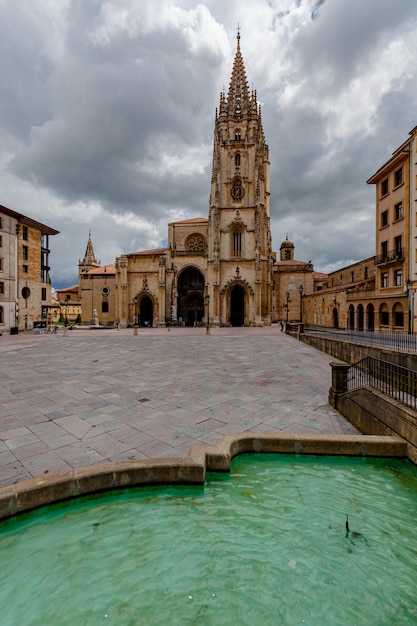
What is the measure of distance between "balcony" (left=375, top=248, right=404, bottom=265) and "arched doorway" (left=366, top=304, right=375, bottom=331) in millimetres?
4071

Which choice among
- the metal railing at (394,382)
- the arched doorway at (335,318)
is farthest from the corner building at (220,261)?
the metal railing at (394,382)

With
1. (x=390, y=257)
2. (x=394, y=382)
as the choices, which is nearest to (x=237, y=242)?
(x=390, y=257)

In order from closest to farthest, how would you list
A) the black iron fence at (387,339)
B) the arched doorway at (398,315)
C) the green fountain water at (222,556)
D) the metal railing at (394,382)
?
the green fountain water at (222,556), the metal railing at (394,382), the black iron fence at (387,339), the arched doorway at (398,315)

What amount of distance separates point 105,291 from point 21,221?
1635cm

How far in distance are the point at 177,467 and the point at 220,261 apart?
34374 mm

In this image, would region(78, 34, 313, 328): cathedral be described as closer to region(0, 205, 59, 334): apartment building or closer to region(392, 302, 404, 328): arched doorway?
region(0, 205, 59, 334): apartment building

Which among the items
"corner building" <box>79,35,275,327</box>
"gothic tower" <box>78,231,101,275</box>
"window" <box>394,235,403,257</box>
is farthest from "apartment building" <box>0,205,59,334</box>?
"gothic tower" <box>78,231,101,275</box>

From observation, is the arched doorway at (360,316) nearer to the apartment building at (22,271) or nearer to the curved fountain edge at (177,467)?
the curved fountain edge at (177,467)

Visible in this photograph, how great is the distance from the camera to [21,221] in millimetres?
28516

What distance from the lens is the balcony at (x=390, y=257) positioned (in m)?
21.0

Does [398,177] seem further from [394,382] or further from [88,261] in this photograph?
[88,261]

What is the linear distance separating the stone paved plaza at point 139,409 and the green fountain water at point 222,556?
78 centimetres

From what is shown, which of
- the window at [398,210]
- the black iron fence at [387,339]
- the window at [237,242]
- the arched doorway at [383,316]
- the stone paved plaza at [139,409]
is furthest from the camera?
the window at [237,242]

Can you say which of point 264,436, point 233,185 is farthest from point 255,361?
point 233,185
